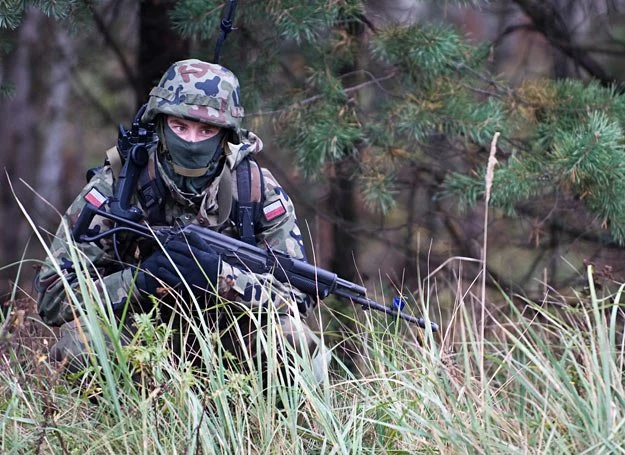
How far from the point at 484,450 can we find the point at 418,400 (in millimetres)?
243

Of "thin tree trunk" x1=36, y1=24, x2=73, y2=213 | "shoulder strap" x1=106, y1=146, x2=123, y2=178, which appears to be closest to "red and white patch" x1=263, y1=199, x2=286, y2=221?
"shoulder strap" x1=106, y1=146, x2=123, y2=178

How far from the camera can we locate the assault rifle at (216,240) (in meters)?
3.43

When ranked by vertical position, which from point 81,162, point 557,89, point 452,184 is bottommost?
point 81,162

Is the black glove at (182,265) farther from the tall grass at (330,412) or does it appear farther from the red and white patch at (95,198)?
the tall grass at (330,412)

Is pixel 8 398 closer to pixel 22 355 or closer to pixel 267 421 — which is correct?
pixel 22 355

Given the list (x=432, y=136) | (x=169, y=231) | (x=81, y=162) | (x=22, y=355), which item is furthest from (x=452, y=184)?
(x=81, y=162)

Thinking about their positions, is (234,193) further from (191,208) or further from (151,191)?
(151,191)

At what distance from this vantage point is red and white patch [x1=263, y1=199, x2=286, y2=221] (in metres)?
3.72

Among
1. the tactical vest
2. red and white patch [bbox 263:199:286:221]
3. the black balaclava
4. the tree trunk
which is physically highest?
the black balaclava

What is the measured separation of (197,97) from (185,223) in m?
0.45

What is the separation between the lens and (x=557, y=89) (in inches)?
188

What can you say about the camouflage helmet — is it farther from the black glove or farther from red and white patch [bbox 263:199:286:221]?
the black glove

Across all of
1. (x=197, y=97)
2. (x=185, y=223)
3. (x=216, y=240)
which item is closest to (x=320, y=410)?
(x=216, y=240)

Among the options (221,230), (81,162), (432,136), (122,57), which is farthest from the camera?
(81,162)
